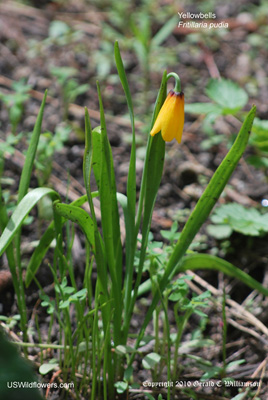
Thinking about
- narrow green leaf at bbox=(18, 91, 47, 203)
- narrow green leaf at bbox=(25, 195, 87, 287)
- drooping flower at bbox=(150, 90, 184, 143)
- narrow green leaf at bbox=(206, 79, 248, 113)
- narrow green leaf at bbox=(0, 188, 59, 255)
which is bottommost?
narrow green leaf at bbox=(25, 195, 87, 287)

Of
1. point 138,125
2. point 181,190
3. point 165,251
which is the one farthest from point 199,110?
point 165,251

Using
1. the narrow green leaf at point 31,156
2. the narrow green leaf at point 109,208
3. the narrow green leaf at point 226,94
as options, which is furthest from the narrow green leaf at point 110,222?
the narrow green leaf at point 226,94

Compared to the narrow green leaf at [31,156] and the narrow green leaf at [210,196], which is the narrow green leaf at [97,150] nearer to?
the narrow green leaf at [31,156]

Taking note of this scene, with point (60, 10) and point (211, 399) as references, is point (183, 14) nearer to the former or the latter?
point (60, 10)

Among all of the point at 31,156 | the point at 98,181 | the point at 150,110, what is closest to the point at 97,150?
the point at 98,181

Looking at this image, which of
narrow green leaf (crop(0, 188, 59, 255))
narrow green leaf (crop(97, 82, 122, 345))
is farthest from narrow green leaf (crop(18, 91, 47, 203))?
narrow green leaf (crop(97, 82, 122, 345))

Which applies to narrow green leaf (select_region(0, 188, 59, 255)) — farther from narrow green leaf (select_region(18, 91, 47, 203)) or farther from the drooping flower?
the drooping flower

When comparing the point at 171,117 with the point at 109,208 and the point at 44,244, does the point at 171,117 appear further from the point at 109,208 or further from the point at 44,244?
the point at 44,244
